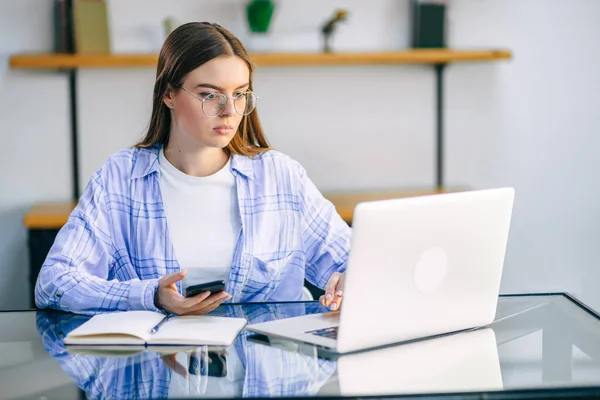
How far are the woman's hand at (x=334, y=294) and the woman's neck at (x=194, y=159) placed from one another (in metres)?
0.51

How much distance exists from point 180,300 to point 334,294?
0.31 m

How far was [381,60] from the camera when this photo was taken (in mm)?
3162

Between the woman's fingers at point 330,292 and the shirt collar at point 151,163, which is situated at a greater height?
the shirt collar at point 151,163

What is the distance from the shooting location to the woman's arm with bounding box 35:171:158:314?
5.20 ft

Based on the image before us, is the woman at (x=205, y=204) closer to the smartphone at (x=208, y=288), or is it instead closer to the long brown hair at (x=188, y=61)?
the long brown hair at (x=188, y=61)

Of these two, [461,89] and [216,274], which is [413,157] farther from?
[216,274]

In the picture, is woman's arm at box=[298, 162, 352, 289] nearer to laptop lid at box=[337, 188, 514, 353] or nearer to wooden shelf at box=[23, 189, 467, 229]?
laptop lid at box=[337, 188, 514, 353]

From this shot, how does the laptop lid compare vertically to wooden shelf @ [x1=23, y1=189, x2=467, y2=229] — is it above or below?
above

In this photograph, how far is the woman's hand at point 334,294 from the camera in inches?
60.9

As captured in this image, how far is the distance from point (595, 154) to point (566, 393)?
2.69 m

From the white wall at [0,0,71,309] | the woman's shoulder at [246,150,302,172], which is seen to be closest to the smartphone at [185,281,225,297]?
→ the woman's shoulder at [246,150,302,172]

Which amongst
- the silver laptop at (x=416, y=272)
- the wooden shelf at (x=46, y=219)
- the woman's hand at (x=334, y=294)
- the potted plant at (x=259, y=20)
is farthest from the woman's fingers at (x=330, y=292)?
the potted plant at (x=259, y=20)

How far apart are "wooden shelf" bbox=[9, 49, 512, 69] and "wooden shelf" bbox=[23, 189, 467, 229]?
1.81 feet

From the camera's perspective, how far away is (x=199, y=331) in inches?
53.7
